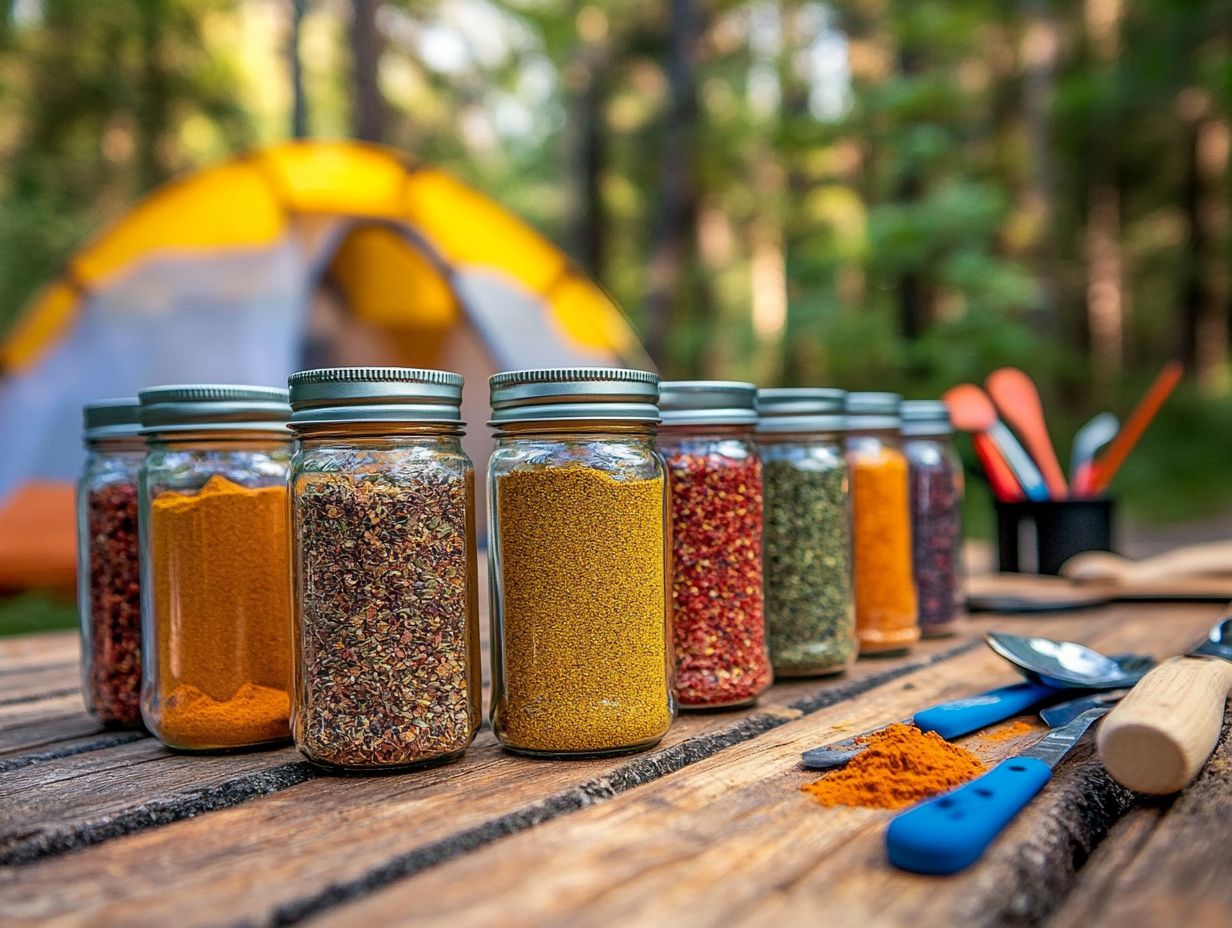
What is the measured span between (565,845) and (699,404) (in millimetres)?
610

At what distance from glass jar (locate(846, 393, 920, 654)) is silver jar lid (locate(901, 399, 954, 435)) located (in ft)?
0.45

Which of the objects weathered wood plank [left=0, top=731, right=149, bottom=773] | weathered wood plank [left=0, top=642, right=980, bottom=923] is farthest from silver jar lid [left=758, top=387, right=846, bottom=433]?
weathered wood plank [left=0, top=731, right=149, bottom=773]

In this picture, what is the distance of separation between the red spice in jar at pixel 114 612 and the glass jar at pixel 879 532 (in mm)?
938

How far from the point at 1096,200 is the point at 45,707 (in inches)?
549

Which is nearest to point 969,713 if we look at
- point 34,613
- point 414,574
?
point 414,574

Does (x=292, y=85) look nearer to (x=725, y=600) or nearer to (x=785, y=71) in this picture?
(x=785, y=71)

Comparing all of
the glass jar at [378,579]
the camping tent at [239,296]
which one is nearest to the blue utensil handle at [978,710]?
the glass jar at [378,579]

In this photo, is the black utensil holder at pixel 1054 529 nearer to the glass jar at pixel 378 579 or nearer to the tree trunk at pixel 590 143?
the glass jar at pixel 378 579

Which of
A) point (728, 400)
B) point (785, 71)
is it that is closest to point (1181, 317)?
point (785, 71)

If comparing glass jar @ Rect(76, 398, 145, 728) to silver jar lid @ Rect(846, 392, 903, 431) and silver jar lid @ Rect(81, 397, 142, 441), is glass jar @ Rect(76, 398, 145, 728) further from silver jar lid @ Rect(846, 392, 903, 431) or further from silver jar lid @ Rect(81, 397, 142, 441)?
silver jar lid @ Rect(846, 392, 903, 431)

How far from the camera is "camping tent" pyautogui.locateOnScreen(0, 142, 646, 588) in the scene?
384cm

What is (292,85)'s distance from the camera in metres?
8.02

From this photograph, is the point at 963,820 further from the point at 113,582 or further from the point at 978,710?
the point at 113,582

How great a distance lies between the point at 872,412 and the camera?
61.2 inches
